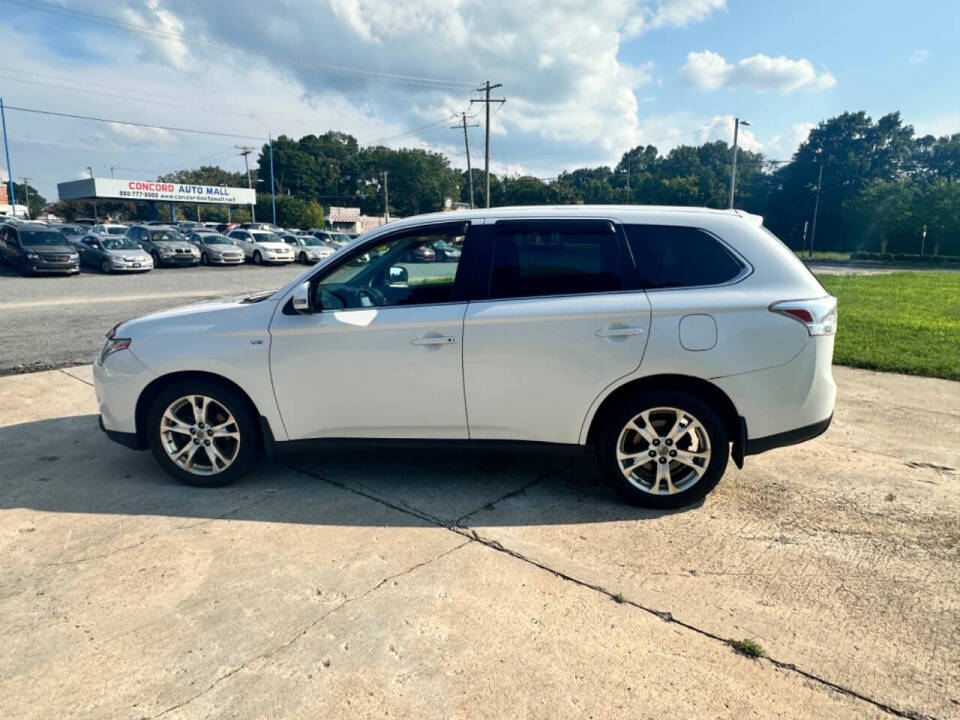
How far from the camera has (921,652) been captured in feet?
8.43

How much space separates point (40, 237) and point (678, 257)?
25.0 m

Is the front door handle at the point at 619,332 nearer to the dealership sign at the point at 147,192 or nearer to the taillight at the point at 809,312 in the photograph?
the taillight at the point at 809,312

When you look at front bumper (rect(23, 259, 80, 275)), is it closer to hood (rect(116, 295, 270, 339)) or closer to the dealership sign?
hood (rect(116, 295, 270, 339))

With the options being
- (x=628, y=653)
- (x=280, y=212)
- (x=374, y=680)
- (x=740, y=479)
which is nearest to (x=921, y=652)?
(x=628, y=653)

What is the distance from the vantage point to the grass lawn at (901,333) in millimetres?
7793

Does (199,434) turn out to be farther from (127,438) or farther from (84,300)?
(84,300)

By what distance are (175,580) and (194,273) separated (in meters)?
25.2

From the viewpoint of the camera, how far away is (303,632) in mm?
2725

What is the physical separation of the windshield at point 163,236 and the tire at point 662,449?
29.3 m

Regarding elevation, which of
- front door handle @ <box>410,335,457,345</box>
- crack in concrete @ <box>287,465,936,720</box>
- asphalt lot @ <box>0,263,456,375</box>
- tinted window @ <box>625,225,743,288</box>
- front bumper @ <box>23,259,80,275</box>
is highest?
tinted window @ <box>625,225,743,288</box>

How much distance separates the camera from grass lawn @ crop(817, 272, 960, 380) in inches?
307

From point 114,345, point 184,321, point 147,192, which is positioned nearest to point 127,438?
point 114,345

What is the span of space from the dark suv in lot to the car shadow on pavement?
20.2m

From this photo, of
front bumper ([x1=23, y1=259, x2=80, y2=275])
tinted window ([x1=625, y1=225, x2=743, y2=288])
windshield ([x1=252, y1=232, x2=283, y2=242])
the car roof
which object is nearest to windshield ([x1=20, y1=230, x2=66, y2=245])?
front bumper ([x1=23, y1=259, x2=80, y2=275])
